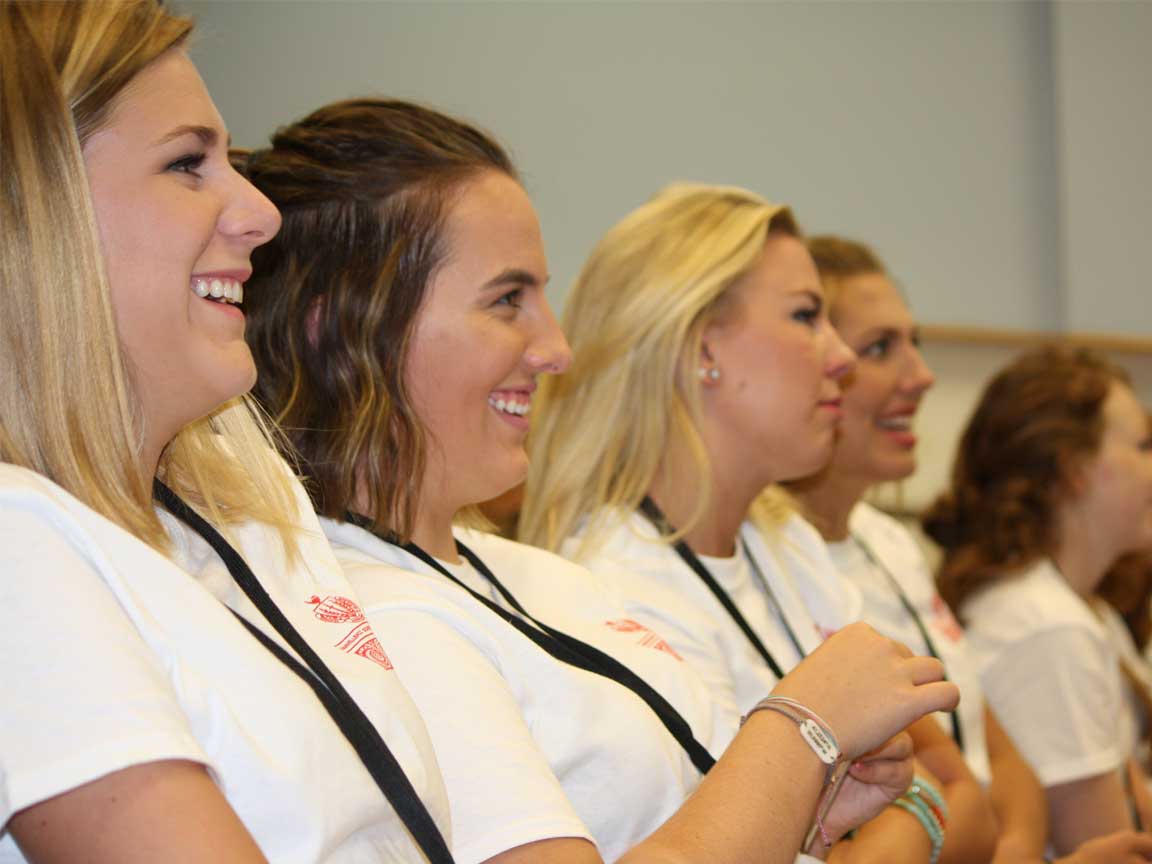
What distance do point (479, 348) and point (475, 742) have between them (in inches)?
20.1

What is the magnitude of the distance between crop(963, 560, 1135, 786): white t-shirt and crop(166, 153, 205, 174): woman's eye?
2061 mm

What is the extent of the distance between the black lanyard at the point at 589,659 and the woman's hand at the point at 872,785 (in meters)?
0.18

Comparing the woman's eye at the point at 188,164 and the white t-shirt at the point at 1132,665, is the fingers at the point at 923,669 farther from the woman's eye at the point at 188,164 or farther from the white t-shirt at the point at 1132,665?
the white t-shirt at the point at 1132,665

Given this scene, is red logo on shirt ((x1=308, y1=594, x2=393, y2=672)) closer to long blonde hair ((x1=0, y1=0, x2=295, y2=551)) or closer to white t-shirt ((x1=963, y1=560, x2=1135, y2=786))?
long blonde hair ((x1=0, y1=0, x2=295, y2=551))

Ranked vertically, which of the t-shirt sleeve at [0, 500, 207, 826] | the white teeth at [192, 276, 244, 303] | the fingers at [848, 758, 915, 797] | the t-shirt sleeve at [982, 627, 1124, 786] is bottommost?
the t-shirt sleeve at [982, 627, 1124, 786]

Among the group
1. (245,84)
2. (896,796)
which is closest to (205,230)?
(896,796)

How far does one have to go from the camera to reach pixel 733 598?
6.79ft

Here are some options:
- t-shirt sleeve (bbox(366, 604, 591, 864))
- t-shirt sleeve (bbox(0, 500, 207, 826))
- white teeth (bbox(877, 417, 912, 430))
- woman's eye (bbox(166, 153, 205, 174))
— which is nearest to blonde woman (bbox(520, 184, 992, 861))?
white teeth (bbox(877, 417, 912, 430))

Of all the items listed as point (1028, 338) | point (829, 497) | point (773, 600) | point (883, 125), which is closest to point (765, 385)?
point (773, 600)

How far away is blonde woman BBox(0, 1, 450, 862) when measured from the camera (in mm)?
880

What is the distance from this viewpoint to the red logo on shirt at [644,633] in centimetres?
166

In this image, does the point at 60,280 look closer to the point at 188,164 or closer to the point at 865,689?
the point at 188,164

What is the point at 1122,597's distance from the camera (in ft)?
10.8

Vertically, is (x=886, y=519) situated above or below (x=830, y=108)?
below
